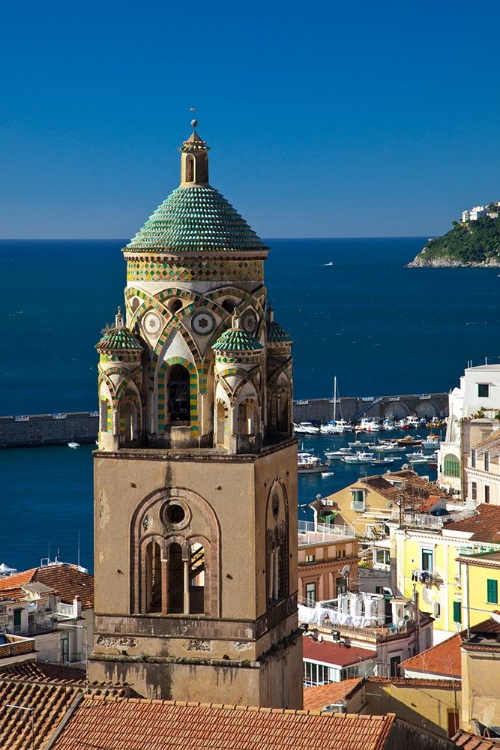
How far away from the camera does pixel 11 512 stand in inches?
3836

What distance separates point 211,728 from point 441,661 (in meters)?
16.2

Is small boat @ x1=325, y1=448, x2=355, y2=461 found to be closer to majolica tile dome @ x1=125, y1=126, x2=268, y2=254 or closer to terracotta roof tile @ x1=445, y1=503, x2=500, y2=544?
terracotta roof tile @ x1=445, y1=503, x2=500, y2=544

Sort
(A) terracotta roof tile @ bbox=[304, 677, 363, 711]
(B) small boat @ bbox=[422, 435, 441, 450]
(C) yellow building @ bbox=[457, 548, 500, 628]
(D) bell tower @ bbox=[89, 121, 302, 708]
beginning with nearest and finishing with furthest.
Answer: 1. (D) bell tower @ bbox=[89, 121, 302, 708]
2. (A) terracotta roof tile @ bbox=[304, 677, 363, 711]
3. (C) yellow building @ bbox=[457, 548, 500, 628]
4. (B) small boat @ bbox=[422, 435, 441, 450]

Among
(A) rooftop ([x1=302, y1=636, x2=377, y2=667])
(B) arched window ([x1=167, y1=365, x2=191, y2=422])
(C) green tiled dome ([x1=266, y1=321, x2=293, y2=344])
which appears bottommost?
(A) rooftop ([x1=302, y1=636, x2=377, y2=667])

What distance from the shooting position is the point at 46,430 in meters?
130

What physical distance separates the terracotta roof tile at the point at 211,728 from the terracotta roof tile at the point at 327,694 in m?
8.17

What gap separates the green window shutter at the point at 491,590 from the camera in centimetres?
3908

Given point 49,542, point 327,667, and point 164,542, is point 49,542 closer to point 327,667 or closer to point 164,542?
point 327,667

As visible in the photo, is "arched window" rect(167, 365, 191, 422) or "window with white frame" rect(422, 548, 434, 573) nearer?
"arched window" rect(167, 365, 191, 422)

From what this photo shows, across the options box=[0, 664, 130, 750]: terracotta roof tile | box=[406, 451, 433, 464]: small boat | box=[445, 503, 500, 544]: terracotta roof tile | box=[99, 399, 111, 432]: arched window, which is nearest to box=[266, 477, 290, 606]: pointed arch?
box=[99, 399, 111, 432]: arched window

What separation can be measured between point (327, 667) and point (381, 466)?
3168 inches

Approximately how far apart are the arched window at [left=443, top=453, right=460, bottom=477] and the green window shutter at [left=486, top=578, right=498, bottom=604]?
2691 cm

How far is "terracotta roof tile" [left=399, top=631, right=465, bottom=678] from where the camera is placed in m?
34.8

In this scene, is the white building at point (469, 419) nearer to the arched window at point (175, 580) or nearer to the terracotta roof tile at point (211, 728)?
the arched window at point (175, 580)
